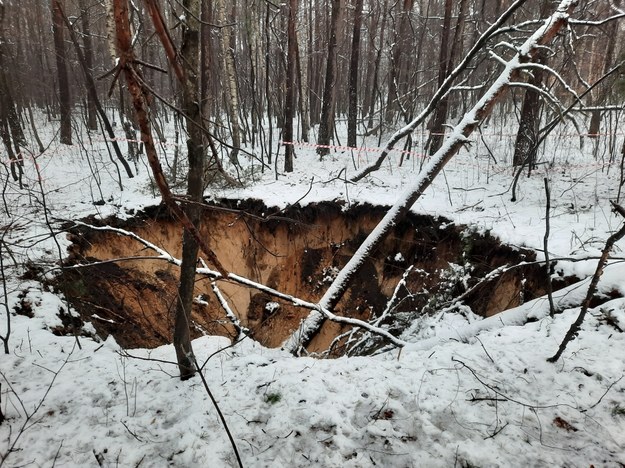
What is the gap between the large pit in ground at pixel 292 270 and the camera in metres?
4.49

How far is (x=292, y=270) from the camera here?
7.58 meters

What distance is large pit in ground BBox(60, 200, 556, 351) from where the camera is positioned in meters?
4.49

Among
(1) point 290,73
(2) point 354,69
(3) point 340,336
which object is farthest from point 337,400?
(2) point 354,69

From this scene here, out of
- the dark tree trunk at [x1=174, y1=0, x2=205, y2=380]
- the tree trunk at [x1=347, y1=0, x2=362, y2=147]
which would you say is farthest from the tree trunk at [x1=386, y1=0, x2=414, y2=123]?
the dark tree trunk at [x1=174, y1=0, x2=205, y2=380]

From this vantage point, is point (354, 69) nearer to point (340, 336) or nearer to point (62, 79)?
point (340, 336)

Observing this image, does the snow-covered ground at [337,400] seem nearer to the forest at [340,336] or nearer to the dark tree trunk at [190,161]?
the forest at [340,336]

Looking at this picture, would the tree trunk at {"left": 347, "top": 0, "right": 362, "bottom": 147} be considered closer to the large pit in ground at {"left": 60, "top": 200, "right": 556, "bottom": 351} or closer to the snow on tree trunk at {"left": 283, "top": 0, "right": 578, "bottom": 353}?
the large pit in ground at {"left": 60, "top": 200, "right": 556, "bottom": 351}

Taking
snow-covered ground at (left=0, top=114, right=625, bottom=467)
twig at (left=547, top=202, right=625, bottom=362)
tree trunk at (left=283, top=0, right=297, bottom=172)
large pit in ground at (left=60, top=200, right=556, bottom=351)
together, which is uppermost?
tree trunk at (left=283, top=0, right=297, bottom=172)

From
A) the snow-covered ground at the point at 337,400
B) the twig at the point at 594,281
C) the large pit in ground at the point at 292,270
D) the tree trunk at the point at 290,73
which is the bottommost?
Answer: the large pit in ground at the point at 292,270

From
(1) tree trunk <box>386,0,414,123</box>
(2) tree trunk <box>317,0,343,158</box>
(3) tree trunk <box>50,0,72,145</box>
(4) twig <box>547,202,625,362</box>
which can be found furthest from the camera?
(3) tree trunk <box>50,0,72,145</box>

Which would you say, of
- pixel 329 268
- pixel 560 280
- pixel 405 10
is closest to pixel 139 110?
pixel 560 280

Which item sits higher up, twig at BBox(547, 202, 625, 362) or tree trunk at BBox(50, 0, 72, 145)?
tree trunk at BBox(50, 0, 72, 145)

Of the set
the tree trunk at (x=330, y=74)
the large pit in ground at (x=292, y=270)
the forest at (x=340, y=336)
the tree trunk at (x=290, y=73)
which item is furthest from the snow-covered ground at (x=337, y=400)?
the tree trunk at (x=330, y=74)

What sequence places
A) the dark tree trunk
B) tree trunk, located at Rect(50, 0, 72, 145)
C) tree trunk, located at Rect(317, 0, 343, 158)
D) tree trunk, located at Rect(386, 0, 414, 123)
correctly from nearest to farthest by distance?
1. the dark tree trunk
2. tree trunk, located at Rect(317, 0, 343, 158)
3. tree trunk, located at Rect(386, 0, 414, 123)
4. tree trunk, located at Rect(50, 0, 72, 145)
